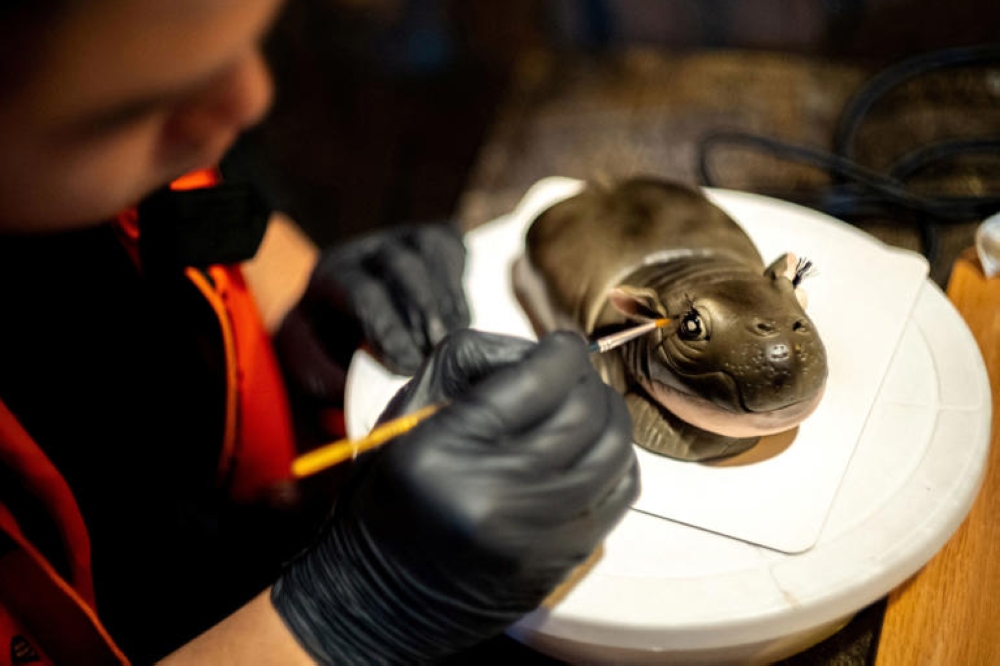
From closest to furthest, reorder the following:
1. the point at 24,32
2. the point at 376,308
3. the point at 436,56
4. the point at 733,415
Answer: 1. the point at 24,32
2. the point at 733,415
3. the point at 376,308
4. the point at 436,56

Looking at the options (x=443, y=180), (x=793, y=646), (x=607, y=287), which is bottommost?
(x=443, y=180)

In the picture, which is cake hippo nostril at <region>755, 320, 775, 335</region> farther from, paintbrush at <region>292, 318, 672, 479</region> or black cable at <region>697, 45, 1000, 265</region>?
black cable at <region>697, 45, 1000, 265</region>

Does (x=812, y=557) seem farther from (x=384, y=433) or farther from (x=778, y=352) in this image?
(x=384, y=433)

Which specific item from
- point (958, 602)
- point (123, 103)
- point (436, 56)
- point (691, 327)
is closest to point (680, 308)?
point (691, 327)

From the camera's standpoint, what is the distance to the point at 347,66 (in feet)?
5.93

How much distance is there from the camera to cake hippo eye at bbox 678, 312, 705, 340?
2.33ft

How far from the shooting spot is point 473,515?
598 mm

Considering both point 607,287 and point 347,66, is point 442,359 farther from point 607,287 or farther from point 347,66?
point 347,66

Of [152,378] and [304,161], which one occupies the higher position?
[152,378]

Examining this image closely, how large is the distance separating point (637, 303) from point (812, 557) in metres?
0.27

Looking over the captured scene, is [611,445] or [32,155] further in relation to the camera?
[611,445]

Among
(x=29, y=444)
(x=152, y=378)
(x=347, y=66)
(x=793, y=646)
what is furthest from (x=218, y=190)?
(x=347, y=66)

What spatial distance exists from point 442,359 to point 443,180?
1309 mm

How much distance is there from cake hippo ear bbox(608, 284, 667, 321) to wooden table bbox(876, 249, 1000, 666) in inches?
12.8
